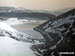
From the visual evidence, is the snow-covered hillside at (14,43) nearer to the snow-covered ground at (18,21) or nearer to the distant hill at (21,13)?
the snow-covered ground at (18,21)

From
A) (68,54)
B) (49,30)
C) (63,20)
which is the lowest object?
(68,54)

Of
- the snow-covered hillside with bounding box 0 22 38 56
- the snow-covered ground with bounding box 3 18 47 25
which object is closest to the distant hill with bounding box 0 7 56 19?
the snow-covered ground with bounding box 3 18 47 25

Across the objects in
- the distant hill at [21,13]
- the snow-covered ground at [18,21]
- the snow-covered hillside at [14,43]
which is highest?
the distant hill at [21,13]

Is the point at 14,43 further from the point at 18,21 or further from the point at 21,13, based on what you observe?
the point at 21,13

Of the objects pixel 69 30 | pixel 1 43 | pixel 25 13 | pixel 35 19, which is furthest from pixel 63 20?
pixel 1 43

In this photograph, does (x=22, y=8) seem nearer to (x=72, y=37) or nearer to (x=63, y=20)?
(x=63, y=20)

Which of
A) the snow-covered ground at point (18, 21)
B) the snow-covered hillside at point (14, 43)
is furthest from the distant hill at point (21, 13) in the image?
the snow-covered hillside at point (14, 43)

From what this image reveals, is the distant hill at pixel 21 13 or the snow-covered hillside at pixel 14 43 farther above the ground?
the distant hill at pixel 21 13

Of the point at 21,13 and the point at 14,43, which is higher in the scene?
the point at 21,13

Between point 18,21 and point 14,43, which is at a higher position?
point 18,21

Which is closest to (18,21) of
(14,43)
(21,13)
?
A: (21,13)

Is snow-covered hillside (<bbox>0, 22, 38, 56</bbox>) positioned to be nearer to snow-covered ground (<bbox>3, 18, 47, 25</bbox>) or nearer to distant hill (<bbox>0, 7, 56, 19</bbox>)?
snow-covered ground (<bbox>3, 18, 47, 25</bbox>)
